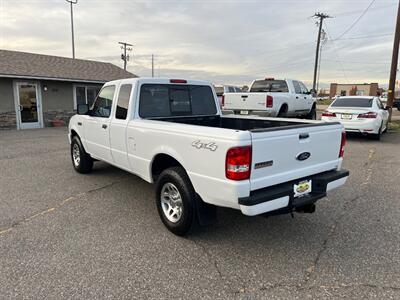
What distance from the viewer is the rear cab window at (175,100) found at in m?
4.71

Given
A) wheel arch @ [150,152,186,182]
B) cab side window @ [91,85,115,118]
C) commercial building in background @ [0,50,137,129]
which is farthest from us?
commercial building in background @ [0,50,137,129]

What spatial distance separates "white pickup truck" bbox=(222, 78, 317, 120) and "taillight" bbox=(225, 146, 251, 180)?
8.91 metres

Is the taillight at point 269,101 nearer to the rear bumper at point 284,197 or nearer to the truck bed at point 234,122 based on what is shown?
the truck bed at point 234,122

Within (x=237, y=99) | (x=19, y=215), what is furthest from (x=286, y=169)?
(x=237, y=99)

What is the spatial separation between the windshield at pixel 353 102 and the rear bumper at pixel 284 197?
27.9ft

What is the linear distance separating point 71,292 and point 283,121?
11.4 ft

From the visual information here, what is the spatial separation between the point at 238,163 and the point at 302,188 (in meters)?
0.99

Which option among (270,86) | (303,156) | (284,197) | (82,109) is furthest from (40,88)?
(284,197)

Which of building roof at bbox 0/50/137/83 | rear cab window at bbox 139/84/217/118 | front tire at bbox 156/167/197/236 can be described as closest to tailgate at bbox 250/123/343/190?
front tire at bbox 156/167/197/236

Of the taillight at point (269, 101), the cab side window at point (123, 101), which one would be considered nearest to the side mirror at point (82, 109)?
the cab side window at point (123, 101)

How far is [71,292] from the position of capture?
2766mm

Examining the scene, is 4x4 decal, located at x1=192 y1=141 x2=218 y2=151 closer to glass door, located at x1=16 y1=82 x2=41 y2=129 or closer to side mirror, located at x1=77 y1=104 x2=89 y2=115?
side mirror, located at x1=77 y1=104 x2=89 y2=115

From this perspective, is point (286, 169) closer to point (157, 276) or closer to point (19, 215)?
point (157, 276)

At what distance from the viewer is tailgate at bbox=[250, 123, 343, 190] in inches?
120
